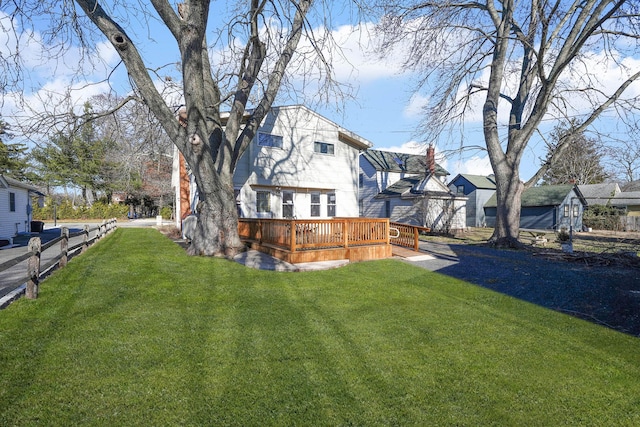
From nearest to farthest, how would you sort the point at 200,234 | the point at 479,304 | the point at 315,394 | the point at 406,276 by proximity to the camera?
the point at 315,394 < the point at 479,304 < the point at 406,276 < the point at 200,234

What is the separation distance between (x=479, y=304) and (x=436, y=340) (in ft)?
7.01

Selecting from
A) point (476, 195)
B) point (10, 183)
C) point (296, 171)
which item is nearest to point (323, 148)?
point (296, 171)

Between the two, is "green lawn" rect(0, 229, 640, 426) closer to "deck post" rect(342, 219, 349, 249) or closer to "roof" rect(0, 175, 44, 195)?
"deck post" rect(342, 219, 349, 249)

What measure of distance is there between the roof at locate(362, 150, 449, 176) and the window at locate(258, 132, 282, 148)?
44.1 ft

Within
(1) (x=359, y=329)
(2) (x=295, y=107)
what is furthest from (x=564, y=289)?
(2) (x=295, y=107)

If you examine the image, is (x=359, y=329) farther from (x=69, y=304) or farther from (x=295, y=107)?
(x=295, y=107)

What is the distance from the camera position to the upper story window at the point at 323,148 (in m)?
A: 15.5

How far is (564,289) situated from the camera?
266 inches

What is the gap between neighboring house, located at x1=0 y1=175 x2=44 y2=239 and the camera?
54.5ft

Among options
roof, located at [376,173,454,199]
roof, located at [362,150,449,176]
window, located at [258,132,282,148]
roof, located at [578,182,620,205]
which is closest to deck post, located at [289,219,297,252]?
window, located at [258,132,282,148]

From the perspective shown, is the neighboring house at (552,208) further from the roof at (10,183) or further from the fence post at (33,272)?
the roof at (10,183)

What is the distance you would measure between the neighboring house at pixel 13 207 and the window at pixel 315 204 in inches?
597

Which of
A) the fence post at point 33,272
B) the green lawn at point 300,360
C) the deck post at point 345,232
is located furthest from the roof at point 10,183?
the deck post at point 345,232

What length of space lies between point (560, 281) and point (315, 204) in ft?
34.0
